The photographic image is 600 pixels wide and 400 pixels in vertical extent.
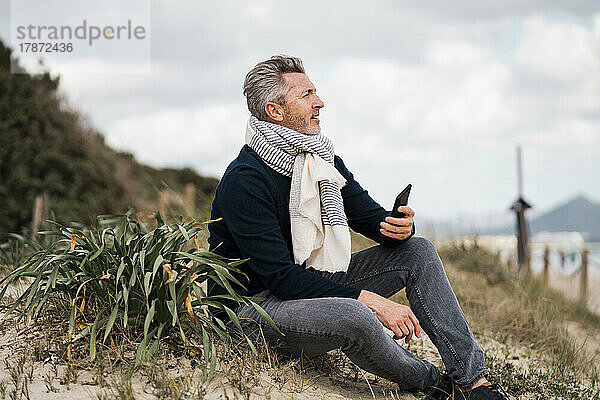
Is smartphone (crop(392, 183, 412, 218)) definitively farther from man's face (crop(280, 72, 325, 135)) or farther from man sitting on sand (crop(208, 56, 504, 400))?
man's face (crop(280, 72, 325, 135))

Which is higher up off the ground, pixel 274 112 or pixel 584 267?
pixel 274 112

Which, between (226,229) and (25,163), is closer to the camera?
(226,229)

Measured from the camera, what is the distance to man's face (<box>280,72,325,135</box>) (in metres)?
2.98

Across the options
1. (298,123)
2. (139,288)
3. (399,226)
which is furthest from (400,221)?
(139,288)

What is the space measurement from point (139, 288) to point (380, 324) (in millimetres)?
1014

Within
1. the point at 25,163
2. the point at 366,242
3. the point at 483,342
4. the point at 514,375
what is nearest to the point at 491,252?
the point at 366,242

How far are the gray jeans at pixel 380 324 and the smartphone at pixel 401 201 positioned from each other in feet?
0.45

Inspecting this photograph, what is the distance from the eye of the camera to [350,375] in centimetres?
310

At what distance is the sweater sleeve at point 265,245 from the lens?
264 cm

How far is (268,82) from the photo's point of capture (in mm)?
2990

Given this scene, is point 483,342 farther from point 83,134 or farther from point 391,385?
point 83,134

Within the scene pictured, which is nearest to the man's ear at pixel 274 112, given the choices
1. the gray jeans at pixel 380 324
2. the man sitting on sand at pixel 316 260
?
the man sitting on sand at pixel 316 260

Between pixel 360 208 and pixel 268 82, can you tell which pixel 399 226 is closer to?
pixel 360 208

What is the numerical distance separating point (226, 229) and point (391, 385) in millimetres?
1087
